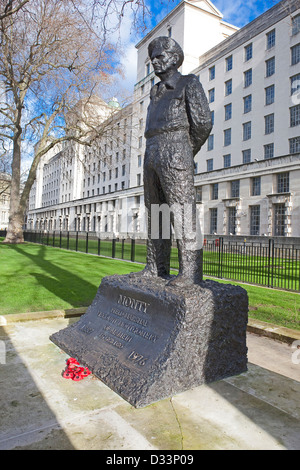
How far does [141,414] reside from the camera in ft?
8.59

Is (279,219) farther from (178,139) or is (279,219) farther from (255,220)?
(178,139)

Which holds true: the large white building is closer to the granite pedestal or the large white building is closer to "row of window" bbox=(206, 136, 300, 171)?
"row of window" bbox=(206, 136, 300, 171)

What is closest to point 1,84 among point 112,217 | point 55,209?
point 112,217

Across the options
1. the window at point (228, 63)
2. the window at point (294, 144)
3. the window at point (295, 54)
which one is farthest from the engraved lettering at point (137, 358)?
the window at point (228, 63)

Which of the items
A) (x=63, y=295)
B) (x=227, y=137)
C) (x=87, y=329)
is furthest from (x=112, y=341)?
(x=227, y=137)

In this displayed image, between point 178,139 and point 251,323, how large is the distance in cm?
339

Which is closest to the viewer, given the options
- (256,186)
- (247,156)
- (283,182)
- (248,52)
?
(283,182)

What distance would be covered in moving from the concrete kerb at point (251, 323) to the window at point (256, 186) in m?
29.7

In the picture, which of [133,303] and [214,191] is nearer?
[133,303]

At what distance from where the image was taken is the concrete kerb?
16.1 feet

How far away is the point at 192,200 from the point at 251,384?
6.45 ft

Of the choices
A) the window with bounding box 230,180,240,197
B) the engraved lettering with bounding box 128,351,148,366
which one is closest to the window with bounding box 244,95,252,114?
the window with bounding box 230,180,240,197

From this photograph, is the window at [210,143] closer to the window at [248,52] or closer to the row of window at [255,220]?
the row of window at [255,220]

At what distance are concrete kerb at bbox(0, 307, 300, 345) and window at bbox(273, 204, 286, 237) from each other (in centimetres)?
2739
